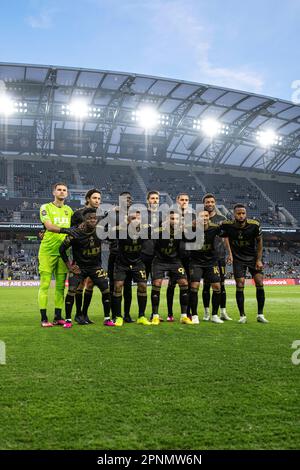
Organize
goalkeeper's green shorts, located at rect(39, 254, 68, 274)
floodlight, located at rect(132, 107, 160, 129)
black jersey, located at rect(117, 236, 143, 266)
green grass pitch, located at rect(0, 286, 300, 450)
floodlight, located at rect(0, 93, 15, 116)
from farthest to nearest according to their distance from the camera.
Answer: floodlight, located at rect(132, 107, 160, 129)
floodlight, located at rect(0, 93, 15, 116)
black jersey, located at rect(117, 236, 143, 266)
goalkeeper's green shorts, located at rect(39, 254, 68, 274)
green grass pitch, located at rect(0, 286, 300, 450)

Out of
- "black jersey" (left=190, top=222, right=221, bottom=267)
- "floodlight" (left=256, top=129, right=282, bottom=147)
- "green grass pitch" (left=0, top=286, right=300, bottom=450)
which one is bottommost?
"green grass pitch" (left=0, top=286, right=300, bottom=450)

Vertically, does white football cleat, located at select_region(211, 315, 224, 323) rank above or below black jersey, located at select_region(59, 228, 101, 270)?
below

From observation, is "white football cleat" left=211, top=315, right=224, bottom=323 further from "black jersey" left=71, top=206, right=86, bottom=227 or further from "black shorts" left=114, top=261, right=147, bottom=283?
"black jersey" left=71, top=206, right=86, bottom=227

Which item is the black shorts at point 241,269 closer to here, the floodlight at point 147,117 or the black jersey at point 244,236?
the black jersey at point 244,236

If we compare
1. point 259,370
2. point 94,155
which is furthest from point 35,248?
point 259,370

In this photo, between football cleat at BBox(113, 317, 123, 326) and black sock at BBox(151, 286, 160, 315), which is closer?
football cleat at BBox(113, 317, 123, 326)

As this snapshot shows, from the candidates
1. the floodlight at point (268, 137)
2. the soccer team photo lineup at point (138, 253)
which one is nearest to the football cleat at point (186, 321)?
the soccer team photo lineup at point (138, 253)

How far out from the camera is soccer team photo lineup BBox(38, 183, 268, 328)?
262 inches

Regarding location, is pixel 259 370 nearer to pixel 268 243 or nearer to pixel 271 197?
pixel 268 243

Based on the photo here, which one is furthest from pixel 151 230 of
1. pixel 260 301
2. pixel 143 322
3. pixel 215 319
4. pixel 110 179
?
pixel 110 179

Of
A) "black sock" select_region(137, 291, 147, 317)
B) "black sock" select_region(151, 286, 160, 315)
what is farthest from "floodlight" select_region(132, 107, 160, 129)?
"black sock" select_region(137, 291, 147, 317)

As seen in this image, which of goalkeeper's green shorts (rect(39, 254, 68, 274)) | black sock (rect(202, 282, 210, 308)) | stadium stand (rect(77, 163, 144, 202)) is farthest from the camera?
stadium stand (rect(77, 163, 144, 202))

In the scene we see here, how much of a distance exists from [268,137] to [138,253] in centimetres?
3472

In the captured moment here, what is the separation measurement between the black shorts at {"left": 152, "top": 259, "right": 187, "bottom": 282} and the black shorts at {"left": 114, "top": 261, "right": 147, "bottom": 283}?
0.25m
